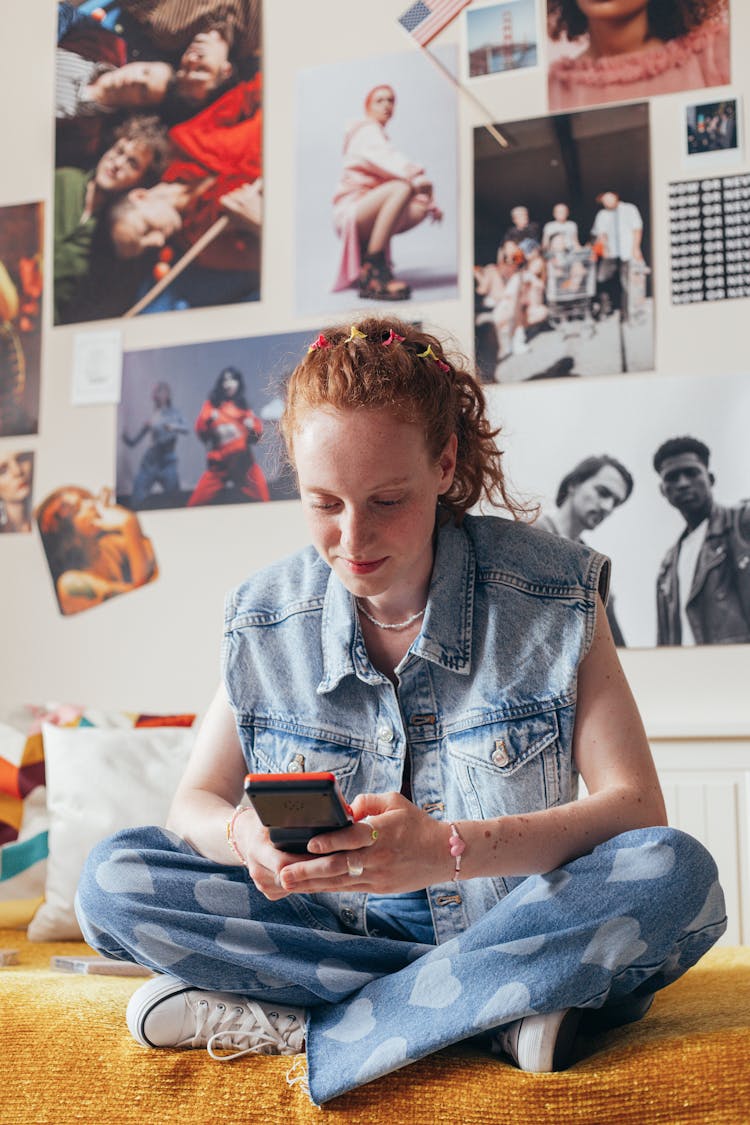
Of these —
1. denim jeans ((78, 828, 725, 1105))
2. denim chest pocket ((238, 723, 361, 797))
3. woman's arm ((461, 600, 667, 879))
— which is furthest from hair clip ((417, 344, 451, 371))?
denim jeans ((78, 828, 725, 1105))

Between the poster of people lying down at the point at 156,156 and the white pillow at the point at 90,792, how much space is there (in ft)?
2.76

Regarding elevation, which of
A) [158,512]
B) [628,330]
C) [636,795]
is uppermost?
[628,330]

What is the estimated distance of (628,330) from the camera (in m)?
1.97

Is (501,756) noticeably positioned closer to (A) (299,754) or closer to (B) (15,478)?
(A) (299,754)

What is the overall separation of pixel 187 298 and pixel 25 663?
728 millimetres

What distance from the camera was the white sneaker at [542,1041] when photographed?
0.96 meters

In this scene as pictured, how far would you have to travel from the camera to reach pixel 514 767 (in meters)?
1.16

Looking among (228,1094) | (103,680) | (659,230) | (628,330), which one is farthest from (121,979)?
(659,230)

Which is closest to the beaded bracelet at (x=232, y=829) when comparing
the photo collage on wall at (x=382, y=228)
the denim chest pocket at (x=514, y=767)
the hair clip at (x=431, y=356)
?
the denim chest pocket at (x=514, y=767)

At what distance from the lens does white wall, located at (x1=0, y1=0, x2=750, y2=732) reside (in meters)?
2.07

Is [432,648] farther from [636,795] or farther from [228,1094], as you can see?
[228,1094]

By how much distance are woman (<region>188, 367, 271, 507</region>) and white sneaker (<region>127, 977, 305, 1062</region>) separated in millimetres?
1172

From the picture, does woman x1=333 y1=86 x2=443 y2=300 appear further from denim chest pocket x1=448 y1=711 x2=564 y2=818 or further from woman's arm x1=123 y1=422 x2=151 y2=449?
denim chest pocket x1=448 y1=711 x2=564 y2=818

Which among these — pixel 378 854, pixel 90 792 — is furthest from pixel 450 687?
pixel 90 792
